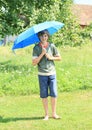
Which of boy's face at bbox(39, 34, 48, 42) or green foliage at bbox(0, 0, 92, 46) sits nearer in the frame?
boy's face at bbox(39, 34, 48, 42)

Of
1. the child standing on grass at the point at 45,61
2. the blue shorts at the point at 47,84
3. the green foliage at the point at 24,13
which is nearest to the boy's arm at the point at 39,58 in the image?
the child standing on grass at the point at 45,61

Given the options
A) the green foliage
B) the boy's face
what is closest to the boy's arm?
the boy's face

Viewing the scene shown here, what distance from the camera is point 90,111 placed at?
8680mm

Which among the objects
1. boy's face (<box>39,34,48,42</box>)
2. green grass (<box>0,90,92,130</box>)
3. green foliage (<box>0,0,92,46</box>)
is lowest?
green grass (<box>0,90,92,130</box>)

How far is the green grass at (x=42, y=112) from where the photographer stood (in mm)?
7523

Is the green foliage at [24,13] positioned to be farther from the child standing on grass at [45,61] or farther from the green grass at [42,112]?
the child standing on grass at [45,61]

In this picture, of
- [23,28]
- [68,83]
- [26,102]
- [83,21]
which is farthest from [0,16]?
[83,21]

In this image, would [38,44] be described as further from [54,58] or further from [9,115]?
[9,115]

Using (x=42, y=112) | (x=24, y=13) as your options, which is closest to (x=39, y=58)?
(x=42, y=112)

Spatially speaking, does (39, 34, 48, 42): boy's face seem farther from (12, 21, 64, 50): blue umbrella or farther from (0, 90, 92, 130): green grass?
(0, 90, 92, 130): green grass

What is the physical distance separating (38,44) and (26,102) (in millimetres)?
2508

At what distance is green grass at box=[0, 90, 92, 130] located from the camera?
24.7 feet

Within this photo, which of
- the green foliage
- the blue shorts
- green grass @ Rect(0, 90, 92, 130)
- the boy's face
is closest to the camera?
green grass @ Rect(0, 90, 92, 130)

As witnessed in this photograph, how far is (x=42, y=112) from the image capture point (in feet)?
28.7
